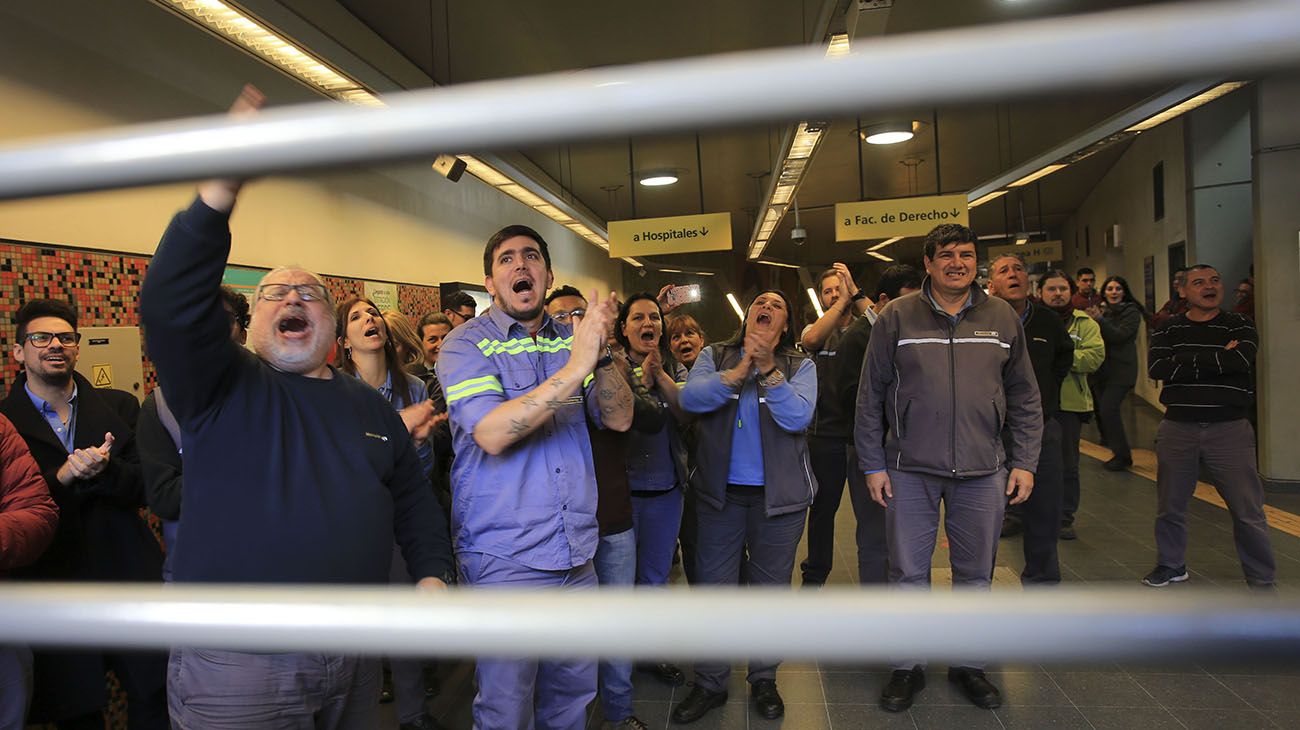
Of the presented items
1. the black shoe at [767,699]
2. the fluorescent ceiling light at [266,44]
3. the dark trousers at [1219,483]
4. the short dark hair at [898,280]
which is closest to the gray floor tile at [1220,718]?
the dark trousers at [1219,483]

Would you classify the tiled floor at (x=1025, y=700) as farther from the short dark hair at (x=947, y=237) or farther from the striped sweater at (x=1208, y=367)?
the short dark hair at (x=947, y=237)

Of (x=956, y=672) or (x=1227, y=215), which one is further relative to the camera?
(x=1227, y=215)

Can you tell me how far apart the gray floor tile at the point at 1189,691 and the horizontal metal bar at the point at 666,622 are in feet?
11.2

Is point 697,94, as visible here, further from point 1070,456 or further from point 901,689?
point 1070,456

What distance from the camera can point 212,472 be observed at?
5.57 feet

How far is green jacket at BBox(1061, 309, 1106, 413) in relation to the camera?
16.4ft

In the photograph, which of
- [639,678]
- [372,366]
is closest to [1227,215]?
[639,678]

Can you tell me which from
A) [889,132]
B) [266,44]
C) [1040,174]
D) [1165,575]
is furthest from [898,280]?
[889,132]

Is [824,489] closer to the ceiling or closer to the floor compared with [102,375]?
closer to the floor

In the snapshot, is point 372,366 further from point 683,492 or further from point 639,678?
point 639,678

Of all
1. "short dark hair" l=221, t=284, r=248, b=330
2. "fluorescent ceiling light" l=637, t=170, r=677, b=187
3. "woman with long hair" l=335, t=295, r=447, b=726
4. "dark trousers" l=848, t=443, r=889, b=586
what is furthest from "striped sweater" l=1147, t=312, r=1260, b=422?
"fluorescent ceiling light" l=637, t=170, r=677, b=187

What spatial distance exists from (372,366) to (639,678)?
6.49 ft

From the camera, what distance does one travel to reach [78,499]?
2.77 m

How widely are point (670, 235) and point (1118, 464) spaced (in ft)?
17.7
